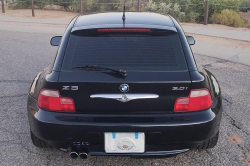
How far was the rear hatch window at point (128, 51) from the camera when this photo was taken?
10.1 ft

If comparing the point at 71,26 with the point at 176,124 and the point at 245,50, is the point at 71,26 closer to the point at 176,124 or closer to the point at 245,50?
the point at 176,124

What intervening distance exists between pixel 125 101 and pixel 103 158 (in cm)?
100

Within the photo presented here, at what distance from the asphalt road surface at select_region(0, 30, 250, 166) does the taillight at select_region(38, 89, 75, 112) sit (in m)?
0.81

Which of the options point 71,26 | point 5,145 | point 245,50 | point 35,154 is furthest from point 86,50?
point 245,50

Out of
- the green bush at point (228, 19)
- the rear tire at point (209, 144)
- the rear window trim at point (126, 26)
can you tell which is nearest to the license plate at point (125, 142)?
the rear tire at point (209, 144)

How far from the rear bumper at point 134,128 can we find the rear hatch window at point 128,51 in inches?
17.8

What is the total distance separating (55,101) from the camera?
305 cm

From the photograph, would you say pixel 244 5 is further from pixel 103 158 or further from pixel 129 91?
pixel 129 91

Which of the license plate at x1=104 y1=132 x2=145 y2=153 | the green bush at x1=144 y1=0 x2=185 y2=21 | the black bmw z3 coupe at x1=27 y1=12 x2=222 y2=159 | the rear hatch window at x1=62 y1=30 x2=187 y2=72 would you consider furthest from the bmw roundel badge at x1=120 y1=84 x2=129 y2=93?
the green bush at x1=144 y1=0 x2=185 y2=21

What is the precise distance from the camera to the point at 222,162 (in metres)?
3.59

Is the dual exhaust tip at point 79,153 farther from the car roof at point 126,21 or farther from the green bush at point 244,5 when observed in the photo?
the green bush at point 244,5

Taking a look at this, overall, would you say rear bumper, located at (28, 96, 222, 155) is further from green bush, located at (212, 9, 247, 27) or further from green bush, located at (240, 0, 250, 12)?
green bush, located at (240, 0, 250, 12)

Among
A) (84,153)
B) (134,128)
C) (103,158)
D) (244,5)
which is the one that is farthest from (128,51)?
(244,5)

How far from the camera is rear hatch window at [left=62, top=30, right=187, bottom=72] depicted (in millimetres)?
3080
